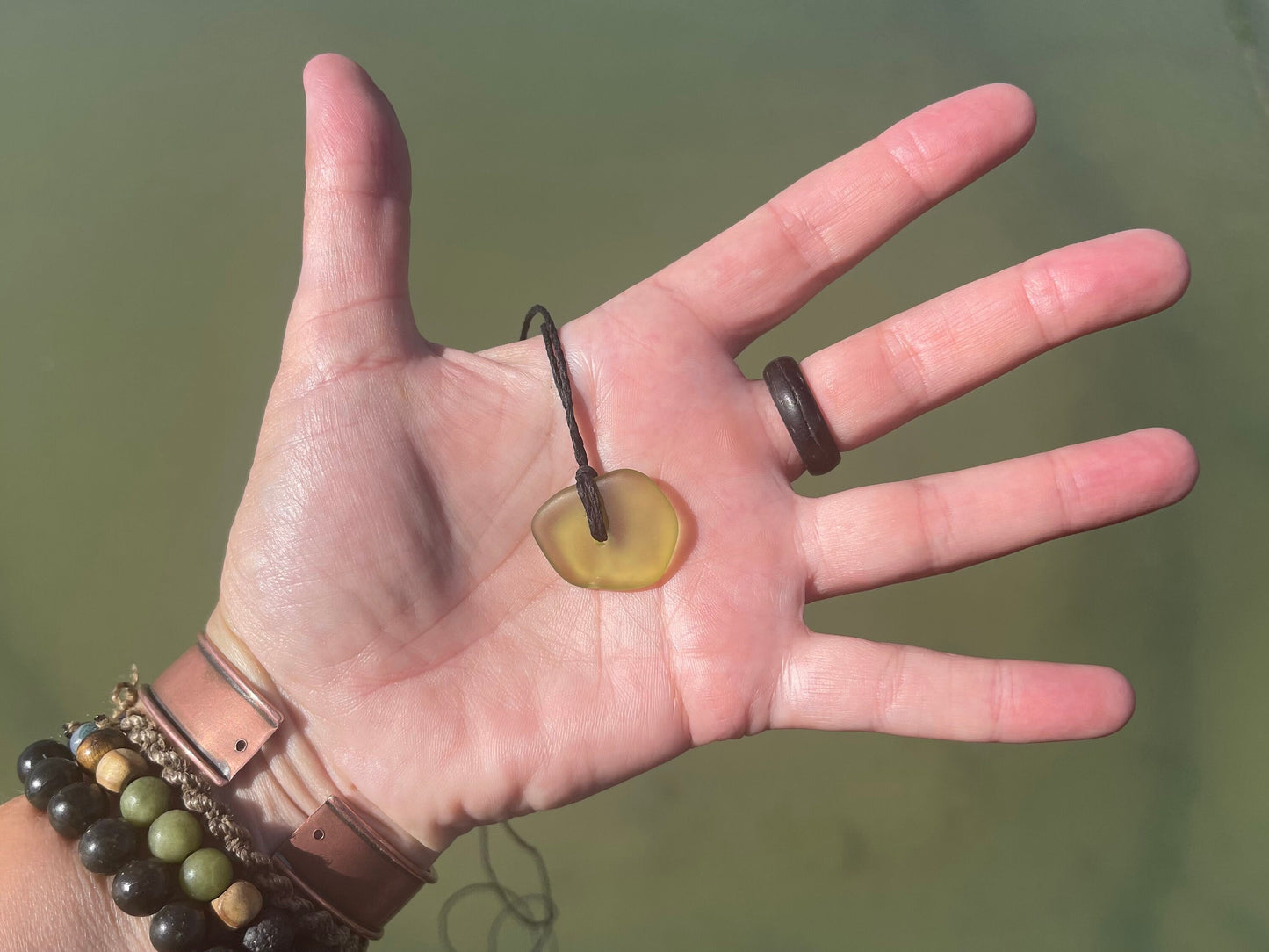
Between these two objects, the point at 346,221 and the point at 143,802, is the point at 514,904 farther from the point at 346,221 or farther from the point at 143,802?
the point at 346,221

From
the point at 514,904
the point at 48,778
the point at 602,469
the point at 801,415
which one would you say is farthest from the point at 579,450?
the point at 514,904

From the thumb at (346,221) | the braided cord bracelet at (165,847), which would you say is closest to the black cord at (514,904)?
the braided cord bracelet at (165,847)

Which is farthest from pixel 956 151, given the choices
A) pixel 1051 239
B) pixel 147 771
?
pixel 147 771

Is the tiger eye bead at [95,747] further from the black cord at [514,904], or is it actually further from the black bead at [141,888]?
the black cord at [514,904]

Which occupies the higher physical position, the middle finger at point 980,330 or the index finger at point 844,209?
the index finger at point 844,209

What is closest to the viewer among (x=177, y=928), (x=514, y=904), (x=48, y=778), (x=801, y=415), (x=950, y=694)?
(x=177, y=928)

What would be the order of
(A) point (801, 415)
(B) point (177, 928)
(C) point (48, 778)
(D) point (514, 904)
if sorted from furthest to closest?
(D) point (514, 904) → (A) point (801, 415) → (C) point (48, 778) → (B) point (177, 928)

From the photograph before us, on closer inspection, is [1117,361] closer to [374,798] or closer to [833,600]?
[833,600]
